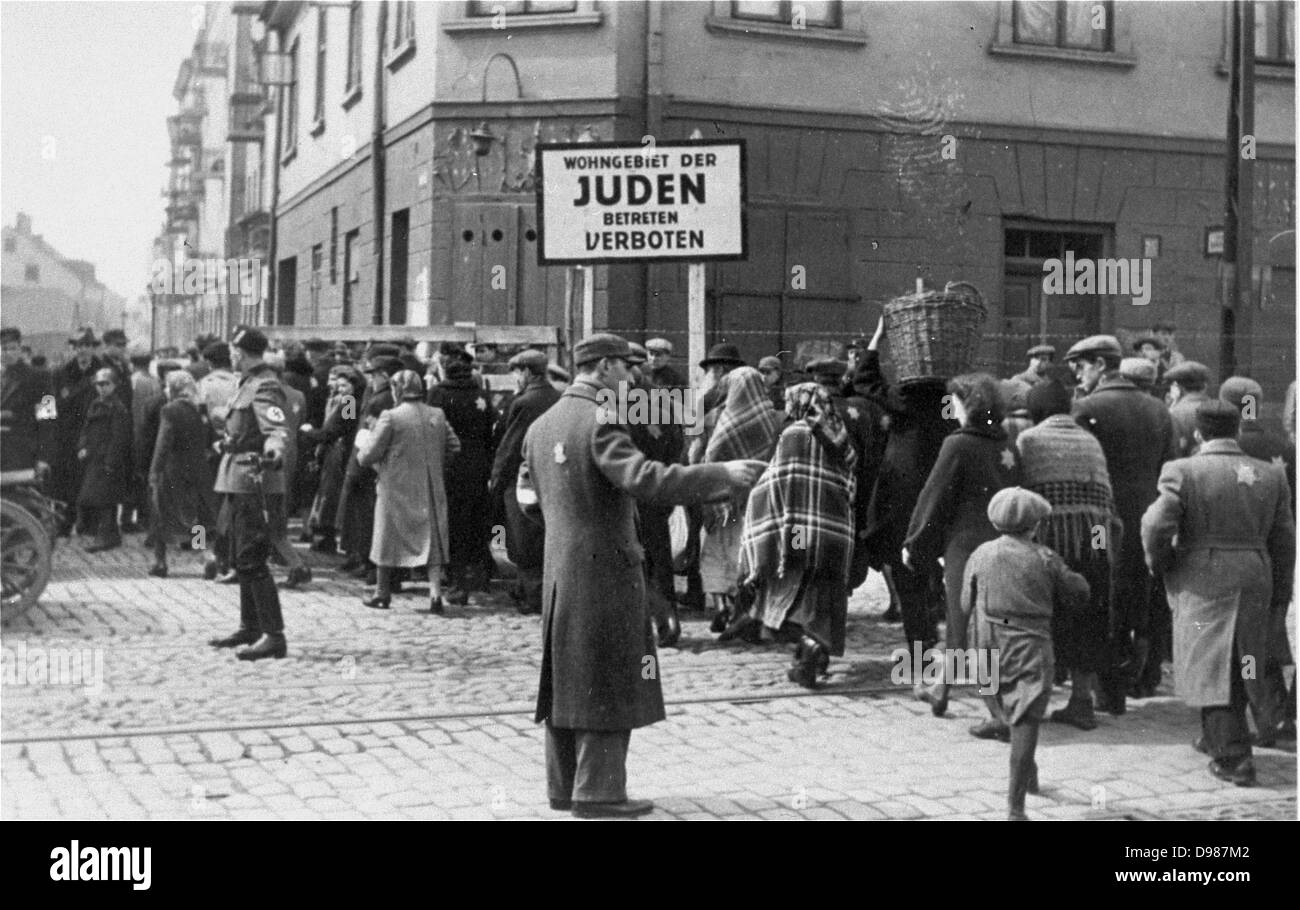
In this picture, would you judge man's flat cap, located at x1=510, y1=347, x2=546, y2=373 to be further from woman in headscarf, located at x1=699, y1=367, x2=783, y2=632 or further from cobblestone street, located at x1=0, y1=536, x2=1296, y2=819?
cobblestone street, located at x1=0, y1=536, x2=1296, y2=819

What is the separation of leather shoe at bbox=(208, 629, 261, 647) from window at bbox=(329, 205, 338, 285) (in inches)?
498

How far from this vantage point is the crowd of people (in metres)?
6.32

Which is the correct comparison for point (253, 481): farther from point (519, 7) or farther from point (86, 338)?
point (519, 7)

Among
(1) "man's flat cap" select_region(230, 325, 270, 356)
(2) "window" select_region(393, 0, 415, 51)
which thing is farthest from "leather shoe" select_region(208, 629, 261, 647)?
(2) "window" select_region(393, 0, 415, 51)

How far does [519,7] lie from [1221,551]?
11.6m

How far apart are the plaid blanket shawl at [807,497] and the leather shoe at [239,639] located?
3.22 meters

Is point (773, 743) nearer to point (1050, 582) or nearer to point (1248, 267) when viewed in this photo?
point (1050, 582)

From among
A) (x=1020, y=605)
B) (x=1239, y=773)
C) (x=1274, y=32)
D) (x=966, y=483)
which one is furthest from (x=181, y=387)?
(x=1274, y=32)

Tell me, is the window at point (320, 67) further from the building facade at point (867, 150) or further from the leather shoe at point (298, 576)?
the leather shoe at point (298, 576)

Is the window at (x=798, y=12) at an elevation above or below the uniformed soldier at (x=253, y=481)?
above

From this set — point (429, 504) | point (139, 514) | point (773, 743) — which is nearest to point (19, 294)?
point (139, 514)

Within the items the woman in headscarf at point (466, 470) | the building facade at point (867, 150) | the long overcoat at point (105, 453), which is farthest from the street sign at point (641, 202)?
the long overcoat at point (105, 453)

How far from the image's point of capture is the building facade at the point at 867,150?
54.1ft

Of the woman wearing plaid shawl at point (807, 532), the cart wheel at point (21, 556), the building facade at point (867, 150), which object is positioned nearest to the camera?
the woman wearing plaid shawl at point (807, 532)
